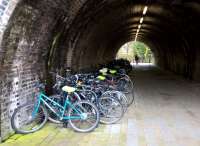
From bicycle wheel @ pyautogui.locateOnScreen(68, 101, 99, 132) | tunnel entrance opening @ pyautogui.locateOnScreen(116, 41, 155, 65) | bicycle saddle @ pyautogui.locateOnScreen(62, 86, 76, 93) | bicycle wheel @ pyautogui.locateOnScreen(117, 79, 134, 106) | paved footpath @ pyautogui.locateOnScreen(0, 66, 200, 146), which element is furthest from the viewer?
tunnel entrance opening @ pyautogui.locateOnScreen(116, 41, 155, 65)

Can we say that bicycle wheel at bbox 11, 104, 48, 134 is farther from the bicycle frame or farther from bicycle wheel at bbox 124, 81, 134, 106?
bicycle wheel at bbox 124, 81, 134, 106

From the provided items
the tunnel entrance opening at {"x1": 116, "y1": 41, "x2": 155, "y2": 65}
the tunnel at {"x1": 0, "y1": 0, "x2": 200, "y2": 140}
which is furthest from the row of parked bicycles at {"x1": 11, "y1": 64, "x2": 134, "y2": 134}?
the tunnel entrance opening at {"x1": 116, "y1": 41, "x2": 155, "y2": 65}

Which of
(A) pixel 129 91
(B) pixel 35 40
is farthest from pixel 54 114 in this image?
(A) pixel 129 91

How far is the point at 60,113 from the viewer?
7.45 meters

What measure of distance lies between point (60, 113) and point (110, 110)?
1.18 m

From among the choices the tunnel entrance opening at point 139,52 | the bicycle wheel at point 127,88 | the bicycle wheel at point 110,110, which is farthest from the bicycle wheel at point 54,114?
the tunnel entrance opening at point 139,52

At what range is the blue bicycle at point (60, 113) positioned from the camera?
23.6 ft

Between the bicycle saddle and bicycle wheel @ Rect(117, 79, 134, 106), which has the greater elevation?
the bicycle saddle

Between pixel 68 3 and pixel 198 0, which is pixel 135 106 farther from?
pixel 198 0

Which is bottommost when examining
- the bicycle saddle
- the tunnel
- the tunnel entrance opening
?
the tunnel entrance opening

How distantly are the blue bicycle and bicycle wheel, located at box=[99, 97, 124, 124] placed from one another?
1.87 feet

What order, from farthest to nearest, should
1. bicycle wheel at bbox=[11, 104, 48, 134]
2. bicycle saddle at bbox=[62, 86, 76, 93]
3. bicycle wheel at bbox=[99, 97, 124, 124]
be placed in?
1. bicycle wheel at bbox=[99, 97, 124, 124]
2. bicycle saddle at bbox=[62, 86, 76, 93]
3. bicycle wheel at bbox=[11, 104, 48, 134]

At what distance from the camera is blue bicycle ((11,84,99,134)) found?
7.21 m

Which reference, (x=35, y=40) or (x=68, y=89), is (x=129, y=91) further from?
(x=35, y=40)
